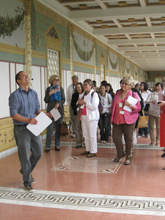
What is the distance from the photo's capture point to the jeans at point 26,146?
14.5ft

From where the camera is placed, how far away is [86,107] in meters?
6.55

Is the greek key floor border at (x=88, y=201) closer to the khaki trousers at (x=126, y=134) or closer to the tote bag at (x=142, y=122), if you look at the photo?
the khaki trousers at (x=126, y=134)

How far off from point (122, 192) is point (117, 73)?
1881 centimetres

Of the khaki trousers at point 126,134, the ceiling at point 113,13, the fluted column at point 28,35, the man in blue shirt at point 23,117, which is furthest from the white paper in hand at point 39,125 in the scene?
the ceiling at point 113,13

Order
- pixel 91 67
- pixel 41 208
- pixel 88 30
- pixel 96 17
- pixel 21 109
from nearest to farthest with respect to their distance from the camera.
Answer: pixel 41 208 → pixel 21 109 → pixel 96 17 → pixel 88 30 → pixel 91 67

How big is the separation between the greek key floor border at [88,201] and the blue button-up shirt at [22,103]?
42.4 inches

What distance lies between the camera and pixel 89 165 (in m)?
6.12

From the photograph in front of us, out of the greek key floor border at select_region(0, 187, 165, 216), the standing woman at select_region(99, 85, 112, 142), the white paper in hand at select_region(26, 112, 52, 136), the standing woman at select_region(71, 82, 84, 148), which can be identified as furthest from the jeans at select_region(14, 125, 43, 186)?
the standing woman at select_region(99, 85, 112, 142)

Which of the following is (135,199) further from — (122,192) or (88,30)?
(88,30)

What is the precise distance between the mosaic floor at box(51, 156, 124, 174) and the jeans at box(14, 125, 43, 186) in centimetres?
129

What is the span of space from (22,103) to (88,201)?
5.49 ft

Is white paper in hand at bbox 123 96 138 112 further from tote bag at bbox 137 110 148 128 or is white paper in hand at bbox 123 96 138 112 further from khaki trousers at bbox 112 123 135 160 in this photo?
tote bag at bbox 137 110 148 128

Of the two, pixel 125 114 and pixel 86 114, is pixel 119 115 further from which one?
pixel 86 114

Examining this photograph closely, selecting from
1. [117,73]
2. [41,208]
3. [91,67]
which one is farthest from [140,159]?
[117,73]
